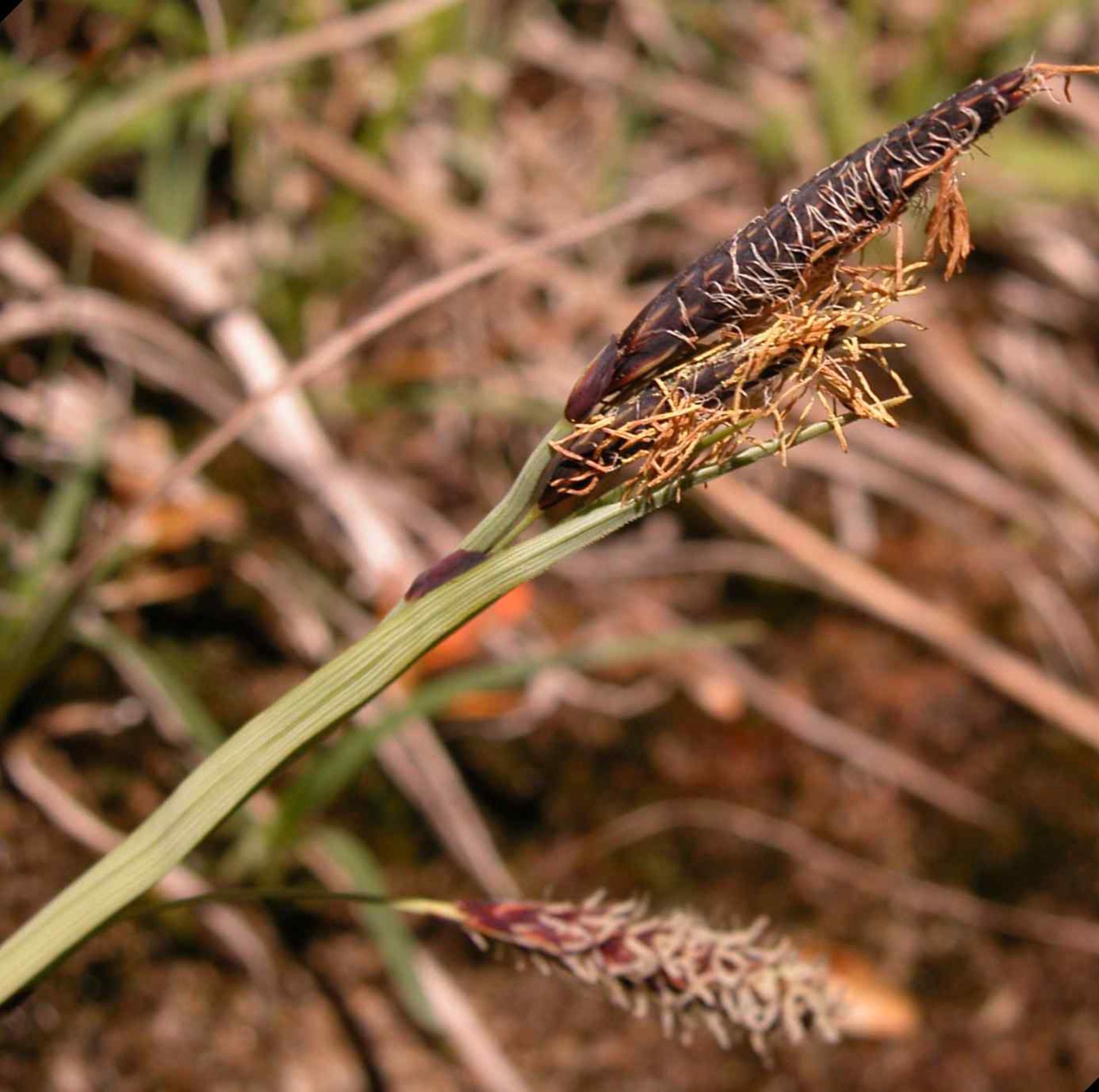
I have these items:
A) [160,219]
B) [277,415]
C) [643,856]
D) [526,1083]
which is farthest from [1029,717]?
[160,219]

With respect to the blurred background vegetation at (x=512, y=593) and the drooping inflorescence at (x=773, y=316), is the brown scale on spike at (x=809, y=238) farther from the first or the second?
the blurred background vegetation at (x=512, y=593)

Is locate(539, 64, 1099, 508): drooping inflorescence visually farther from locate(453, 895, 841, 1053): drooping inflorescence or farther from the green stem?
locate(453, 895, 841, 1053): drooping inflorescence

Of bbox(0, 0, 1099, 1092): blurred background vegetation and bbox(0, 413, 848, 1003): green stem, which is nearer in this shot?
bbox(0, 413, 848, 1003): green stem

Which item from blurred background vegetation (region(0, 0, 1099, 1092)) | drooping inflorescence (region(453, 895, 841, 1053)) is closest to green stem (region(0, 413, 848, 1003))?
drooping inflorescence (region(453, 895, 841, 1053))

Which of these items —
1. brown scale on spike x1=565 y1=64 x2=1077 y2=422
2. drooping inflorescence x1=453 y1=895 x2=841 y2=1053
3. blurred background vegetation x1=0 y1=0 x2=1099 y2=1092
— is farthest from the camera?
blurred background vegetation x1=0 y1=0 x2=1099 y2=1092

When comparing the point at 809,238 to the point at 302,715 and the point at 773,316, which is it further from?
the point at 302,715

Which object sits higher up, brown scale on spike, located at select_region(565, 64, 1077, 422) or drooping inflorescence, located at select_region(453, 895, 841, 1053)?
brown scale on spike, located at select_region(565, 64, 1077, 422)

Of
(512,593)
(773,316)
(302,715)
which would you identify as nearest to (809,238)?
(773,316)
